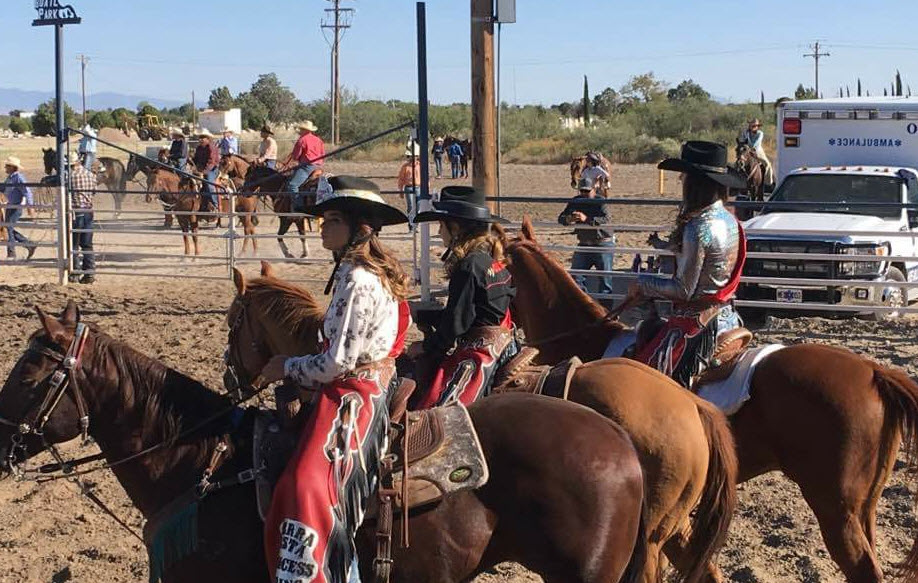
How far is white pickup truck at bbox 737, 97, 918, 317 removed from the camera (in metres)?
11.2

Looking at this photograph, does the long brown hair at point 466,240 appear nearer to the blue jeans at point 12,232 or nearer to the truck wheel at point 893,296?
the truck wheel at point 893,296

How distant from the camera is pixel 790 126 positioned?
14.7 meters

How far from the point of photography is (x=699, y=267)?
212 inches

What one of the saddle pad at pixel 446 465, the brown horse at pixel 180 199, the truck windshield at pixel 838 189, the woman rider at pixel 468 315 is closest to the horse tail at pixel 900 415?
the woman rider at pixel 468 315

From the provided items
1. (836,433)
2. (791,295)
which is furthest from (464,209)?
(791,295)

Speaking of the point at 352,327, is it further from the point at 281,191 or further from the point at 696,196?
the point at 281,191

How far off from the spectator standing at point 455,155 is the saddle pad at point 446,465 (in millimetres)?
34807

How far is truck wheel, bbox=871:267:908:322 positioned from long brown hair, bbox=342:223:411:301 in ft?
28.0

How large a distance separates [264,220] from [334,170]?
58.1 ft

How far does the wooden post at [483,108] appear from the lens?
11.5 meters

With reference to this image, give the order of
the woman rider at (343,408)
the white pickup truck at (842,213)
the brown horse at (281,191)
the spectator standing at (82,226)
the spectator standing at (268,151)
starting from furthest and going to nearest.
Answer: the spectator standing at (268,151)
the brown horse at (281,191)
the spectator standing at (82,226)
the white pickup truck at (842,213)
the woman rider at (343,408)

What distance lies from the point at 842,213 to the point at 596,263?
2.80m

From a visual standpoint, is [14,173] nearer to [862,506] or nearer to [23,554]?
[23,554]

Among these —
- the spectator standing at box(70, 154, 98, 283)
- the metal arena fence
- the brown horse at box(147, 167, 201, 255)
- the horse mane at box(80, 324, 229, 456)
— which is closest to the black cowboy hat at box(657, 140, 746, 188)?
the metal arena fence
